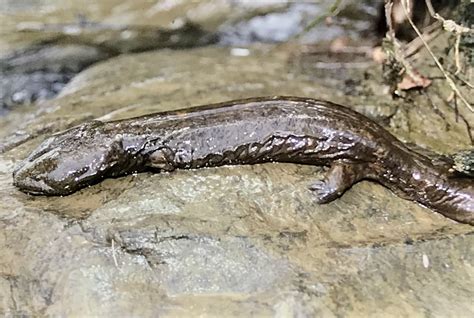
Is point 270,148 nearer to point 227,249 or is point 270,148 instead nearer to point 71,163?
point 227,249

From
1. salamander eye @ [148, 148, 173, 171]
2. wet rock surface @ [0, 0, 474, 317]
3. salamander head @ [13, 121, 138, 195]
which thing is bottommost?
wet rock surface @ [0, 0, 474, 317]

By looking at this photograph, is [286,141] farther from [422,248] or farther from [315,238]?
[422,248]

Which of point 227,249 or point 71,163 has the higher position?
point 71,163

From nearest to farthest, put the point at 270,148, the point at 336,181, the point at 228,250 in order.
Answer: the point at 228,250 < the point at 336,181 < the point at 270,148

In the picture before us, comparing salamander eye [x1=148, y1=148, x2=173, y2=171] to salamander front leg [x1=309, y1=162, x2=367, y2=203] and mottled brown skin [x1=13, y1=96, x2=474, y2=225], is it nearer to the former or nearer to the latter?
mottled brown skin [x1=13, y1=96, x2=474, y2=225]

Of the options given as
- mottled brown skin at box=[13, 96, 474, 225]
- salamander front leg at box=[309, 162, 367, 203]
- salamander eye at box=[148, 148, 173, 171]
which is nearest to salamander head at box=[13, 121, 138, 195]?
mottled brown skin at box=[13, 96, 474, 225]

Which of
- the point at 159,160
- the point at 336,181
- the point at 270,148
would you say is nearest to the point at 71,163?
the point at 159,160

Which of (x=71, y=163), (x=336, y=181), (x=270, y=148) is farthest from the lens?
(x=270, y=148)
